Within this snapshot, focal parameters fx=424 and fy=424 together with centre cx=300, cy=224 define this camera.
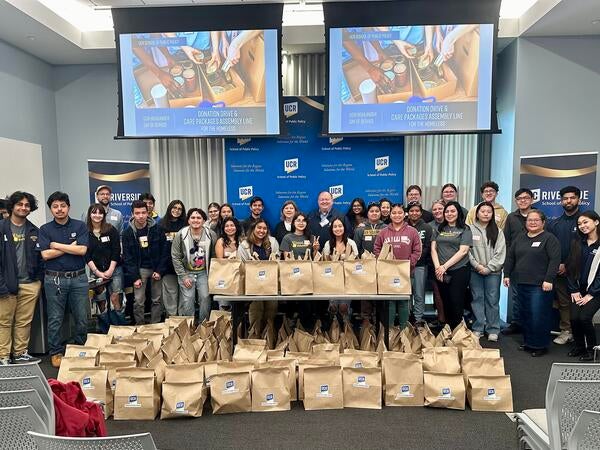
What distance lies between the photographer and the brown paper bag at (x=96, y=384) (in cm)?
280

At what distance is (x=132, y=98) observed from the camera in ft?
16.2

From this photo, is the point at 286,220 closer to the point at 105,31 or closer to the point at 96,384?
the point at 96,384

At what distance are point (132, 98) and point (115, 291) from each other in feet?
7.41

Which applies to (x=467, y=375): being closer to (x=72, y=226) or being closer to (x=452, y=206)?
(x=452, y=206)

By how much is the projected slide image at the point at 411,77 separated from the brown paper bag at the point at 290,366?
2911 millimetres

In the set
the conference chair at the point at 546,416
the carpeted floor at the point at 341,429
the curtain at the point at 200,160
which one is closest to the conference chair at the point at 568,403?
the conference chair at the point at 546,416

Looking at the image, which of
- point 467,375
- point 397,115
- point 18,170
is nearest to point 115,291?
point 18,170

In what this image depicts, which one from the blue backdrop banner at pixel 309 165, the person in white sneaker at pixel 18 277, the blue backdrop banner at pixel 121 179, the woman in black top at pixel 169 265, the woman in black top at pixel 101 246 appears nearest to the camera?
the person in white sneaker at pixel 18 277

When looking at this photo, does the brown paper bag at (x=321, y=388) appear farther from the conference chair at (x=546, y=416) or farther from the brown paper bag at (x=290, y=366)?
the conference chair at (x=546, y=416)

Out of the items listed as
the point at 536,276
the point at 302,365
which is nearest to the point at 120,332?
the point at 302,365

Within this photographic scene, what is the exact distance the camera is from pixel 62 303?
147 inches

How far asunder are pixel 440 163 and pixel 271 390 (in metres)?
3.89

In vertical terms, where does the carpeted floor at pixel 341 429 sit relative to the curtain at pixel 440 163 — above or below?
below


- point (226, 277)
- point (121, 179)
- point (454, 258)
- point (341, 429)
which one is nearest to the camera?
point (341, 429)
